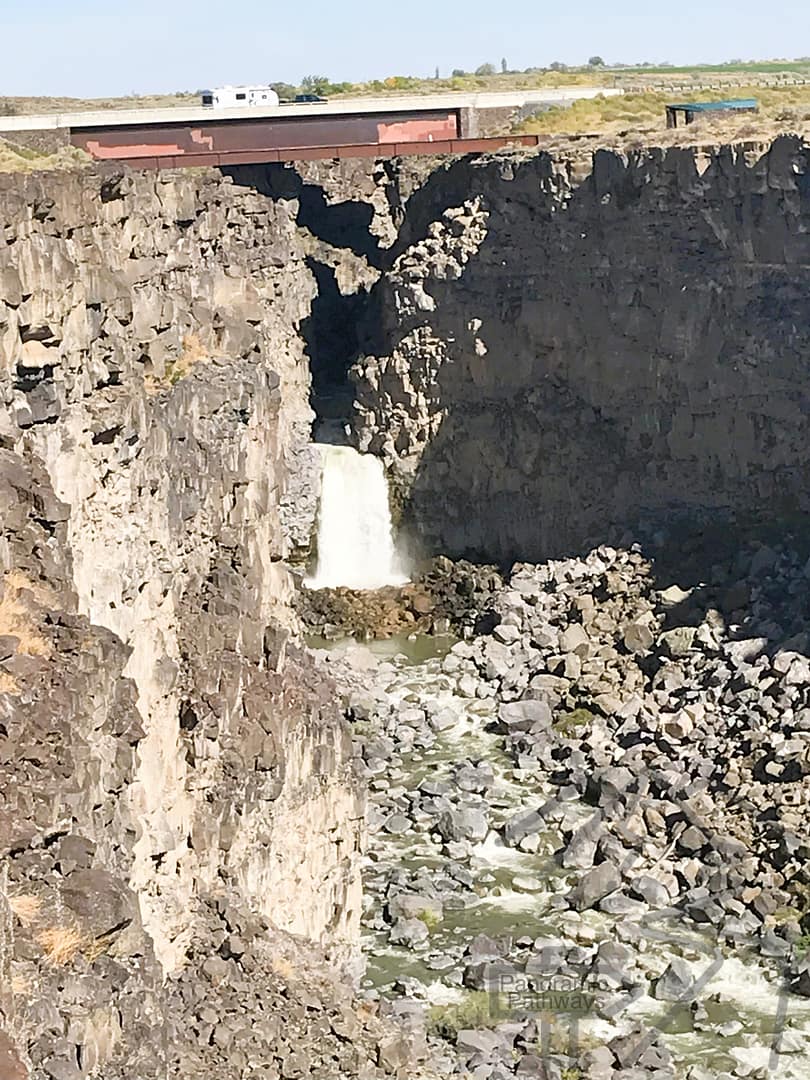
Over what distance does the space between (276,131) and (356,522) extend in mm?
17399

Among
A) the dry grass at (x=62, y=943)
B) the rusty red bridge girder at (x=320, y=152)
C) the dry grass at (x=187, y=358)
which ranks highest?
the rusty red bridge girder at (x=320, y=152)

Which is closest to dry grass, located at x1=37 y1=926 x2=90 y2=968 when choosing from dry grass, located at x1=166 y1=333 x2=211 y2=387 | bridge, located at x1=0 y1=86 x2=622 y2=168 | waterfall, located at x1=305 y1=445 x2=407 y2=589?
dry grass, located at x1=166 y1=333 x2=211 y2=387

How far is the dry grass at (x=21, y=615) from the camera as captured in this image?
23.7 m

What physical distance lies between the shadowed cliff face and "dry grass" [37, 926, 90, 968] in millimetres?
42525

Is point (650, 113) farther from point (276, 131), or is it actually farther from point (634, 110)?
point (276, 131)

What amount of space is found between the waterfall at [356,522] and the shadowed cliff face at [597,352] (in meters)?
1.10

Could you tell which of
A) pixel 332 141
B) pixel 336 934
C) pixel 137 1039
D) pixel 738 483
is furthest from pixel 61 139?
pixel 137 1039

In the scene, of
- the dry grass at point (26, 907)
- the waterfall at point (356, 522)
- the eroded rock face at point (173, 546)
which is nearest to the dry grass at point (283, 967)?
the eroded rock face at point (173, 546)

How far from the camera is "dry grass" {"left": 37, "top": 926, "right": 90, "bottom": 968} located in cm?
2035

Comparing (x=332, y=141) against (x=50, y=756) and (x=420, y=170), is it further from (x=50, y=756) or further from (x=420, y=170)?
(x=50, y=756)

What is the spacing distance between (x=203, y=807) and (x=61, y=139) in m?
47.5

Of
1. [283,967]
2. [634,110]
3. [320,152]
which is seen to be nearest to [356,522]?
[320,152]

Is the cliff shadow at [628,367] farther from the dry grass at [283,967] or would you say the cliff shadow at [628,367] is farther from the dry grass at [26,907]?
the dry grass at [26,907]

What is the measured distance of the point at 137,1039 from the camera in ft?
69.6
